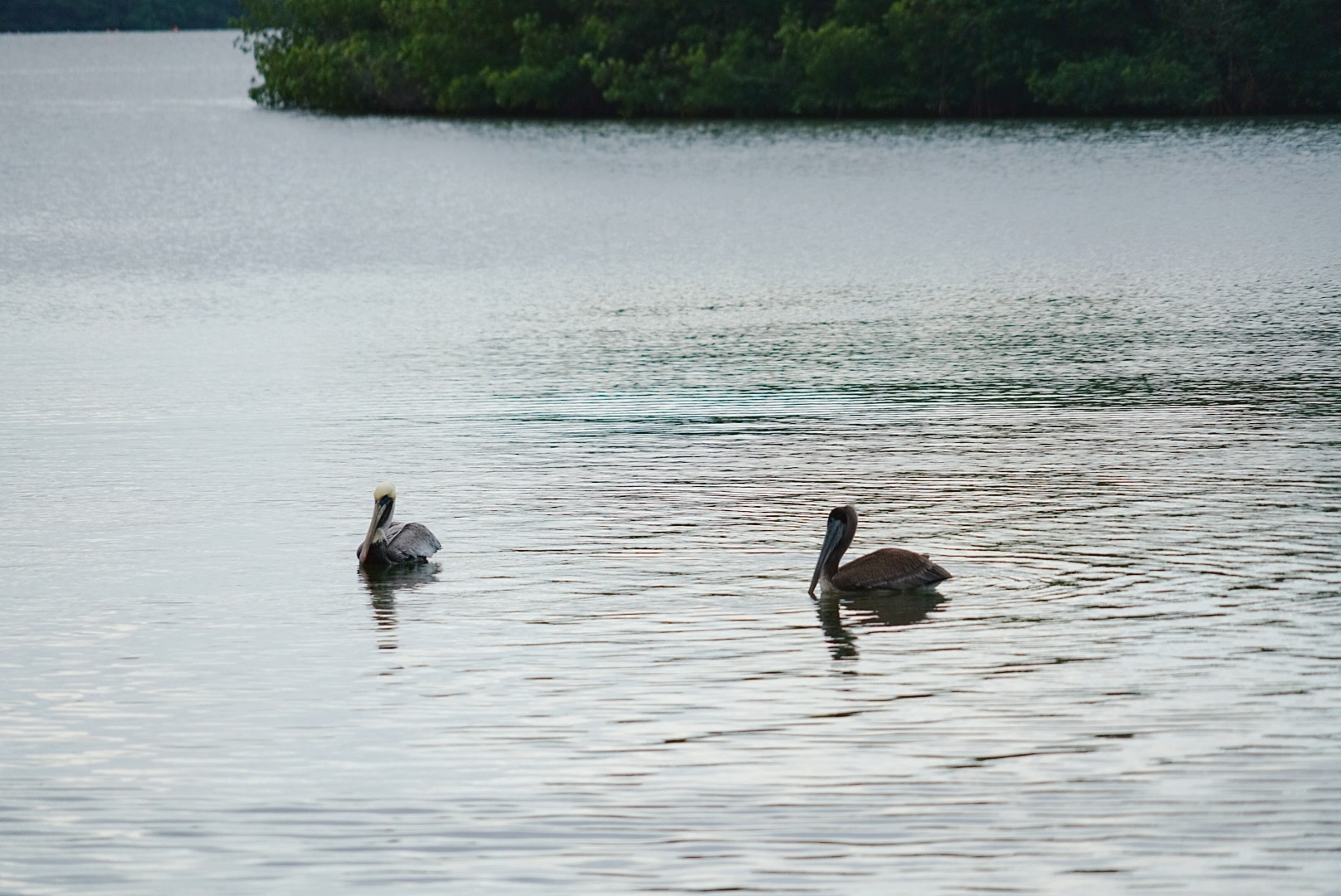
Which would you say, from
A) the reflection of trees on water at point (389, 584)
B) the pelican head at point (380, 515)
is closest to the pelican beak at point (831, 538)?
the reflection of trees on water at point (389, 584)

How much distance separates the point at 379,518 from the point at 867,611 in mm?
2804

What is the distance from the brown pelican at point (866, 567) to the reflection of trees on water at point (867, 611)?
0.06 metres

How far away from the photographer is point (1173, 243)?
99.7 feet

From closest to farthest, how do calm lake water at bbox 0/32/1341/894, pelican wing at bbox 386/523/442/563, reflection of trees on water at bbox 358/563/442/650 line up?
calm lake water at bbox 0/32/1341/894
reflection of trees on water at bbox 358/563/442/650
pelican wing at bbox 386/523/442/563

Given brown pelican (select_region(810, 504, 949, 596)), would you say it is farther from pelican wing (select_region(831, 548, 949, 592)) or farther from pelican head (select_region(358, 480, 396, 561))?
pelican head (select_region(358, 480, 396, 561))

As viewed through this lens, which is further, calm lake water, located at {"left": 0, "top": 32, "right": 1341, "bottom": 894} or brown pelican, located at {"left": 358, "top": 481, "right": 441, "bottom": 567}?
brown pelican, located at {"left": 358, "top": 481, "right": 441, "bottom": 567}

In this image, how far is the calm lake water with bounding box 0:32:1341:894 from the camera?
6902mm

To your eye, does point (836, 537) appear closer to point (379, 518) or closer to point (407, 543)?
point (407, 543)

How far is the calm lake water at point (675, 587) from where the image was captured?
6902mm

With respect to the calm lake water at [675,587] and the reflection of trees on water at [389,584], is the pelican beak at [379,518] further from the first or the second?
the calm lake water at [675,587]

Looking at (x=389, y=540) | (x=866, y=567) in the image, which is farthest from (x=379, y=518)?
(x=866, y=567)

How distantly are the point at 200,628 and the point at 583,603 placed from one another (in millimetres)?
1901

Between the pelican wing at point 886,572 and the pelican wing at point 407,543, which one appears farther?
the pelican wing at point 407,543

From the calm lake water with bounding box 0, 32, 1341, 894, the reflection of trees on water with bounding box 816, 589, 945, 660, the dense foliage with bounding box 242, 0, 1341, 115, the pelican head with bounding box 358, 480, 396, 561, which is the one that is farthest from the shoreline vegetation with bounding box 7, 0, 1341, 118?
the reflection of trees on water with bounding box 816, 589, 945, 660
